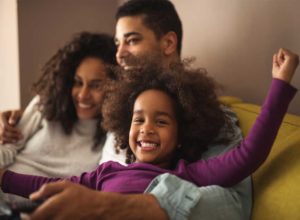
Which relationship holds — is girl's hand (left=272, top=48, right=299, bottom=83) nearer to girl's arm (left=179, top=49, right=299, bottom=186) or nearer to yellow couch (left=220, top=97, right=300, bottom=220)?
girl's arm (left=179, top=49, right=299, bottom=186)

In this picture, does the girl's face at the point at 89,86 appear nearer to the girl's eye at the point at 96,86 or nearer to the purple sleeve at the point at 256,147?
the girl's eye at the point at 96,86

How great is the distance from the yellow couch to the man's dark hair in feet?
2.00

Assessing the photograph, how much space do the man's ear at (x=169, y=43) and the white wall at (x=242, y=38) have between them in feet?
0.68

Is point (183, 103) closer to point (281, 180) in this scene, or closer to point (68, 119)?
point (281, 180)

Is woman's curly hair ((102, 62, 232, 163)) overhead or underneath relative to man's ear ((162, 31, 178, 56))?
underneath

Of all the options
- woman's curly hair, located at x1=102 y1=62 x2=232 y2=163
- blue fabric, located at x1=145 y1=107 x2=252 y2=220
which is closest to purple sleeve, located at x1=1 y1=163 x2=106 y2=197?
woman's curly hair, located at x1=102 y1=62 x2=232 y2=163

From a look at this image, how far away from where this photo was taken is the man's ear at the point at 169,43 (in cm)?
147

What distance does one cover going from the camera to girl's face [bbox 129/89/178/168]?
3.43ft

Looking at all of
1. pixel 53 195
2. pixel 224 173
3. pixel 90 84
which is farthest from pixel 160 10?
pixel 53 195

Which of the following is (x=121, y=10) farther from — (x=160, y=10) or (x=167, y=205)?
(x=167, y=205)

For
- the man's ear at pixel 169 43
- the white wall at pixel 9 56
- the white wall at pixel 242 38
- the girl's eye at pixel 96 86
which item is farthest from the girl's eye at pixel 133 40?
the white wall at pixel 9 56

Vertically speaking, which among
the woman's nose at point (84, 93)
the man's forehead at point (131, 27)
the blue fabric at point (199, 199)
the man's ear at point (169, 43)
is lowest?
the blue fabric at point (199, 199)

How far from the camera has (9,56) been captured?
2.09m

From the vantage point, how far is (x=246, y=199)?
981 mm
